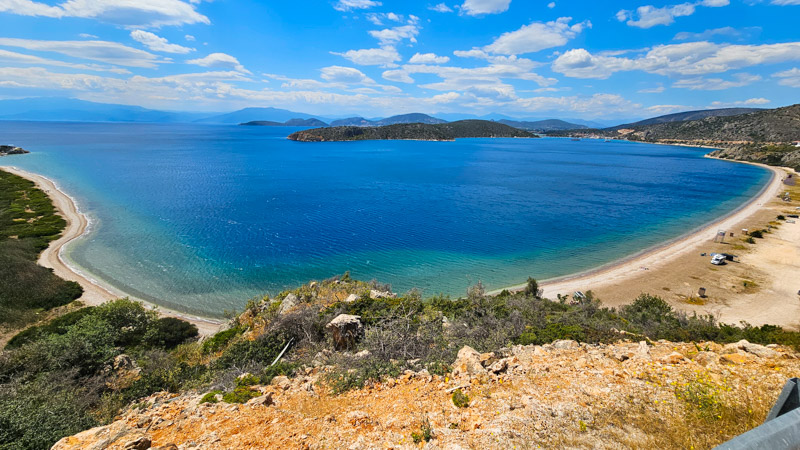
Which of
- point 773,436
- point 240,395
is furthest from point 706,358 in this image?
point 240,395

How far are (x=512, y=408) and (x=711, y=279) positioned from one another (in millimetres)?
31813

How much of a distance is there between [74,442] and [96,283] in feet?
90.7

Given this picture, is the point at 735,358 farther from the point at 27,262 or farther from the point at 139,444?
the point at 27,262

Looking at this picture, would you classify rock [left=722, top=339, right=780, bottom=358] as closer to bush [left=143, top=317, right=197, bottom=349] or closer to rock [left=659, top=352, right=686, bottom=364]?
rock [left=659, top=352, right=686, bottom=364]

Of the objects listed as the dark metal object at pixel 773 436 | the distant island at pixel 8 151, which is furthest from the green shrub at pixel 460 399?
the distant island at pixel 8 151

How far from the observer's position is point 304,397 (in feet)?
27.2

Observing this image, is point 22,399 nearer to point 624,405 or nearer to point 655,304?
point 624,405

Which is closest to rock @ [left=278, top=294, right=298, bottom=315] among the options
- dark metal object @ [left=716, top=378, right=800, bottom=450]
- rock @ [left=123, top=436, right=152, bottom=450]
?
rock @ [left=123, top=436, right=152, bottom=450]

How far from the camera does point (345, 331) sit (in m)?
12.1

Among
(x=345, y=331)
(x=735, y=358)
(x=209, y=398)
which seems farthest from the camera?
(x=345, y=331)

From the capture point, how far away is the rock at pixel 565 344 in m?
10.0

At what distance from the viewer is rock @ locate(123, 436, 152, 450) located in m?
5.86

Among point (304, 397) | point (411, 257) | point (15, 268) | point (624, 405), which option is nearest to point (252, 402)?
point (304, 397)

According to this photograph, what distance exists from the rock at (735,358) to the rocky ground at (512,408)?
2cm
